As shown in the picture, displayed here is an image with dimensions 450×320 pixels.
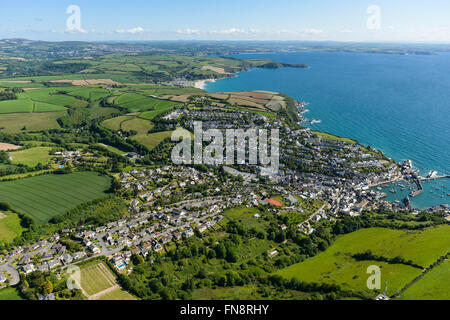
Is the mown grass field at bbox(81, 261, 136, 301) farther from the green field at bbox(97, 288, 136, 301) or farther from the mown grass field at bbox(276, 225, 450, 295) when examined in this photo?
the mown grass field at bbox(276, 225, 450, 295)

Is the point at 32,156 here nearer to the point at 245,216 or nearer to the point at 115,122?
the point at 115,122

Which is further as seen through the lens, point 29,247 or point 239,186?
point 239,186

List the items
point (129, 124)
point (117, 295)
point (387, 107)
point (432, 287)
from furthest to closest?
point (387, 107) < point (129, 124) < point (432, 287) < point (117, 295)

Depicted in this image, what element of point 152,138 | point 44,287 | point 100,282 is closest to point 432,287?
point 100,282

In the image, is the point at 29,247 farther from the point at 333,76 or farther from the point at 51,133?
the point at 333,76

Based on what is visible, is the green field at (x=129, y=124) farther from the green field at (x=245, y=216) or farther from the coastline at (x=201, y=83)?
the coastline at (x=201, y=83)

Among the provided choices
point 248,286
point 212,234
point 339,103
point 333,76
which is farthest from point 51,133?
point 333,76
